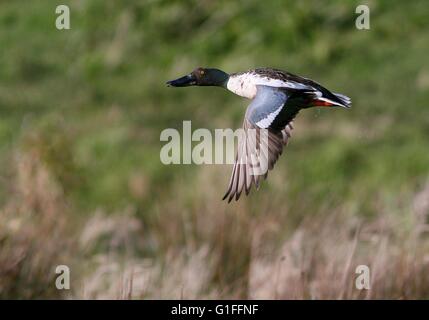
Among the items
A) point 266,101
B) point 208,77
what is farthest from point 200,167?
point 266,101

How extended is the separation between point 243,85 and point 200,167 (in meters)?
6.51

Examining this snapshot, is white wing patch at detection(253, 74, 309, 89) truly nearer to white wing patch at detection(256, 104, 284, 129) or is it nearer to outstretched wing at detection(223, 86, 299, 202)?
outstretched wing at detection(223, 86, 299, 202)

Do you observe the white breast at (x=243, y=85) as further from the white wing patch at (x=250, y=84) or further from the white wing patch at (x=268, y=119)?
the white wing patch at (x=268, y=119)

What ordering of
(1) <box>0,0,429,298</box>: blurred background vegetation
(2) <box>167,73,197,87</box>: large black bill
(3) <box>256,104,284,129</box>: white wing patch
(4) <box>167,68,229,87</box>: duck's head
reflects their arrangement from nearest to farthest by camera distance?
(3) <box>256,104,284,129</box>: white wing patch, (2) <box>167,73,197,87</box>: large black bill, (4) <box>167,68,229,87</box>: duck's head, (1) <box>0,0,429,298</box>: blurred background vegetation

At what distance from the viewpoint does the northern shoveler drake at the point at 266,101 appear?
3826mm

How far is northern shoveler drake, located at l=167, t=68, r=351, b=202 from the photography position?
383cm

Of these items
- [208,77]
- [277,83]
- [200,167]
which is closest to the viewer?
[277,83]

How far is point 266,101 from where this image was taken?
3.84 metres

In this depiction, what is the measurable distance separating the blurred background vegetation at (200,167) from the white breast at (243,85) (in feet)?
6.09

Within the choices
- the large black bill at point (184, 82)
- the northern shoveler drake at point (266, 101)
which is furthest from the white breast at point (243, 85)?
the large black bill at point (184, 82)

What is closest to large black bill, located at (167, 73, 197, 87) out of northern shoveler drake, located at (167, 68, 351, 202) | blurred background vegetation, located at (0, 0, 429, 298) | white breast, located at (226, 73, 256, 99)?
northern shoveler drake, located at (167, 68, 351, 202)

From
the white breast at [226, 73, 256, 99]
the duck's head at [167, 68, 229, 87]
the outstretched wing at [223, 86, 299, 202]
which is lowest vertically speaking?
the outstretched wing at [223, 86, 299, 202]

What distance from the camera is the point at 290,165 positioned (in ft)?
37.4

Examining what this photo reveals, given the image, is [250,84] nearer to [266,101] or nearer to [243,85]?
[243,85]
